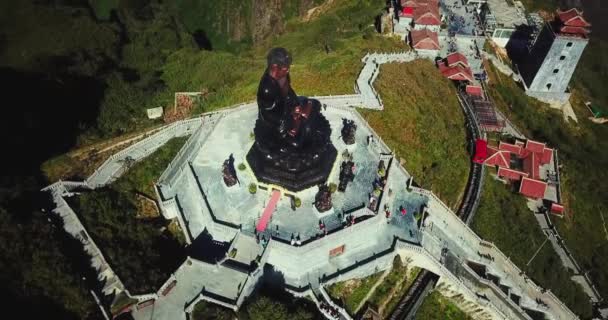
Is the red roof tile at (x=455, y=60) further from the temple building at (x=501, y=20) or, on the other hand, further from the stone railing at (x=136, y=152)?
the stone railing at (x=136, y=152)

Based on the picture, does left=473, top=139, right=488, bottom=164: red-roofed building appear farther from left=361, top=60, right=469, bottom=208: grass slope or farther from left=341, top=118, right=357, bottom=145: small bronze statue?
left=341, top=118, right=357, bottom=145: small bronze statue

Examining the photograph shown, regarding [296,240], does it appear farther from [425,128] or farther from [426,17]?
[426,17]

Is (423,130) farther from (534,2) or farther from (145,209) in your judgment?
(534,2)

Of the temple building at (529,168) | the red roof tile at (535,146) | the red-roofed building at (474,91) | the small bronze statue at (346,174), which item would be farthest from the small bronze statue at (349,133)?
the red roof tile at (535,146)

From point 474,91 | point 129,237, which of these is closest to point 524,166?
point 474,91

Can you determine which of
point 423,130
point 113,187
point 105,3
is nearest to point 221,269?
point 113,187

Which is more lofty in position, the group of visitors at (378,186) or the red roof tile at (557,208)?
the group of visitors at (378,186)
